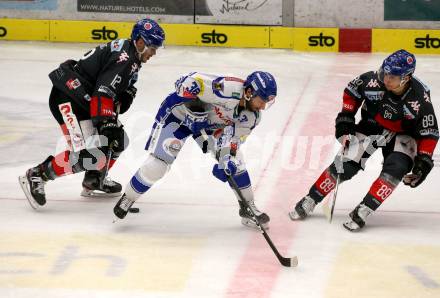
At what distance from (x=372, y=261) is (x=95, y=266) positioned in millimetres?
1554

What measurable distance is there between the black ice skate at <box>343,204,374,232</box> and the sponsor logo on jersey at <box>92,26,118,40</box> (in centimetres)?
729

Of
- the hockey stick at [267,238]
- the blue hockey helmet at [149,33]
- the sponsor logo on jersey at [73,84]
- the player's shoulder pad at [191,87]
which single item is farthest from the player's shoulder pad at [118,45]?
the hockey stick at [267,238]

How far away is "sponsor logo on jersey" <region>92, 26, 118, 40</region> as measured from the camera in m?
12.7

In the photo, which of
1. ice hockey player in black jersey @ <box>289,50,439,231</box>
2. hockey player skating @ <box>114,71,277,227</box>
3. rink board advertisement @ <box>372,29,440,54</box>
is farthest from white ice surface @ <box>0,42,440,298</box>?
rink board advertisement @ <box>372,29,440,54</box>

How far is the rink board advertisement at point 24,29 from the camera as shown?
42.1 ft

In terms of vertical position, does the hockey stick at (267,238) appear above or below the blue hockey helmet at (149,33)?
below

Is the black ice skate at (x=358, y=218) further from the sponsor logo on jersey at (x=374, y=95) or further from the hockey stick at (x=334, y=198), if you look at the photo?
the sponsor logo on jersey at (x=374, y=95)

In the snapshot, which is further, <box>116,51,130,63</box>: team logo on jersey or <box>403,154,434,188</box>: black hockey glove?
<box>116,51,130,63</box>: team logo on jersey

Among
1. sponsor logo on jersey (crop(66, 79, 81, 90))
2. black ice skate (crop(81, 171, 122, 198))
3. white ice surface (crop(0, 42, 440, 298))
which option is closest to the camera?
white ice surface (crop(0, 42, 440, 298))

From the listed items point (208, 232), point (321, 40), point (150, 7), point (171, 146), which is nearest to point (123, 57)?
point (171, 146)

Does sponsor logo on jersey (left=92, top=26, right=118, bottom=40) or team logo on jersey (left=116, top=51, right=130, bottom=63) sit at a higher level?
team logo on jersey (left=116, top=51, right=130, bottom=63)

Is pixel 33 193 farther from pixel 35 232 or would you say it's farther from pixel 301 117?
pixel 301 117

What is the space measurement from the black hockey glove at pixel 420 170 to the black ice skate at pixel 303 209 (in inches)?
26.5

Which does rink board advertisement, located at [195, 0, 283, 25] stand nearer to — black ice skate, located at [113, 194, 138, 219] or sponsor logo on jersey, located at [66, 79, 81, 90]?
sponsor logo on jersey, located at [66, 79, 81, 90]
